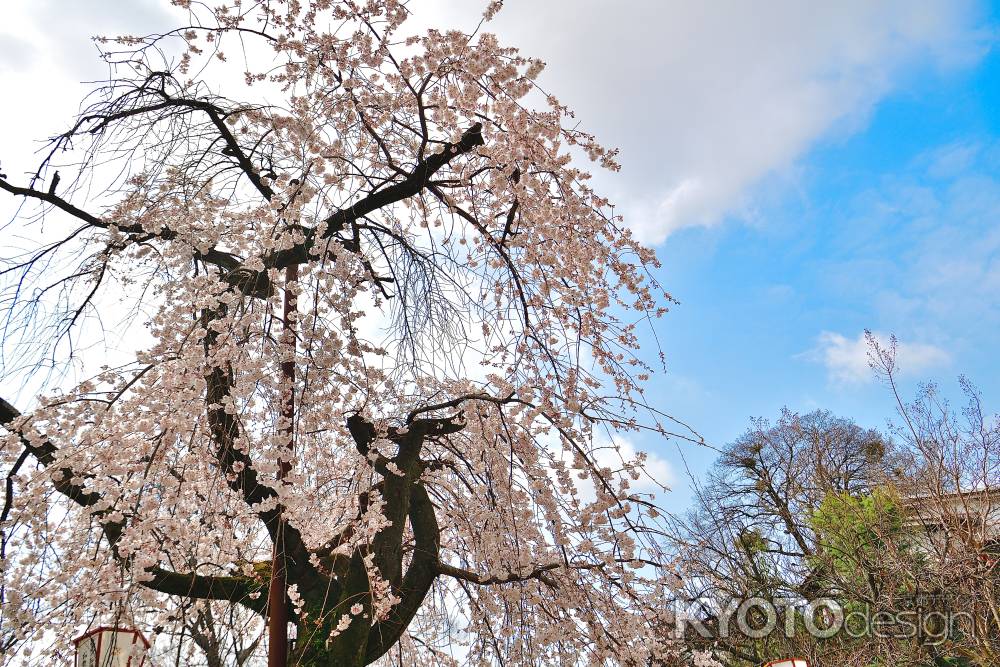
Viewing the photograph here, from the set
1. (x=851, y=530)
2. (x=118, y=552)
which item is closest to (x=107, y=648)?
(x=118, y=552)

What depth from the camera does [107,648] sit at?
3096 millimetres

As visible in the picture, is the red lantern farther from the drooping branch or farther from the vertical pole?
the vertical pole

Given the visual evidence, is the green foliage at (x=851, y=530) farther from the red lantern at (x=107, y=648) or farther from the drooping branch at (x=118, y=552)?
the red lantern at (x=107, y=648)

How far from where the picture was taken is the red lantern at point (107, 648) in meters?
3.06

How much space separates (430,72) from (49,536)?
291cm

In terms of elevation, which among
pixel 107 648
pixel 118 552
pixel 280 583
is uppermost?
pixel 118 552

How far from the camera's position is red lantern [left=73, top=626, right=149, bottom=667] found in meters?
3.06

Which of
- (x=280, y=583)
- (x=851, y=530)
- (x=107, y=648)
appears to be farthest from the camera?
(x=851, y=530)

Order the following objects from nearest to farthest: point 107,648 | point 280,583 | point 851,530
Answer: point 107,648, point 280,583, point 851,530

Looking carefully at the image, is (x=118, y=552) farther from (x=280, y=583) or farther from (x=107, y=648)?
(x=280, y=583)

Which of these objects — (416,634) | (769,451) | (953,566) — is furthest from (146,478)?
(769,451)

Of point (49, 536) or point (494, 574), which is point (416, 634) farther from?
point (49, 536)

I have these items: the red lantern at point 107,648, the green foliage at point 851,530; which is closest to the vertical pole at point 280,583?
the red lantern at point 107,648

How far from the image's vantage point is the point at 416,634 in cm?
557
